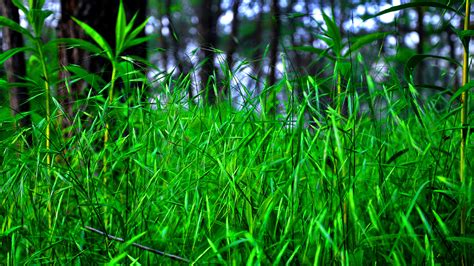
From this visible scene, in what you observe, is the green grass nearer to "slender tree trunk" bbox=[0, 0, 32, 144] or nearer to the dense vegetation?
the dense vegetation

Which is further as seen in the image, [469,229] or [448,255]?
[469,229]

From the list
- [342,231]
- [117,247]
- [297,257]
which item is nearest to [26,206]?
[117,247]

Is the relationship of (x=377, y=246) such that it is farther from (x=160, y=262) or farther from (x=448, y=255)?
(x=160, y=262)

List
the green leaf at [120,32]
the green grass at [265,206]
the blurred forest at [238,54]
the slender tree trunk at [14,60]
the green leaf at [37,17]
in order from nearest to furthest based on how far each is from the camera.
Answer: the green grass at [265,206] < the blurred forest at [238,54] < the green leaf at [37,17] < the green leaf at [120,32] < the slender tree trunk at [14,60]

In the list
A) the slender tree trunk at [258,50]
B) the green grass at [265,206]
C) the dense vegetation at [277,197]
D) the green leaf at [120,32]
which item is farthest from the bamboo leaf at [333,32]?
the green leaf at [120,32]

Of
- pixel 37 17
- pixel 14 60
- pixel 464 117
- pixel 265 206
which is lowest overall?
pixel 265 206

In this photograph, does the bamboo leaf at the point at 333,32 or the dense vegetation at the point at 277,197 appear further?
the bamboo leaf at the point at 333,32

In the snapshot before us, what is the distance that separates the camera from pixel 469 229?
139 centimetres

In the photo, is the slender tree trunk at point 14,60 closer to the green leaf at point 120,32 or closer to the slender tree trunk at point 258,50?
the green leaf at point 120,32

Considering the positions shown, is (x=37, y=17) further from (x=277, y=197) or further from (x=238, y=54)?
(x=277, y=197)

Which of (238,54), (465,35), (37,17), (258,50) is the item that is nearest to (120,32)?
(37,17)

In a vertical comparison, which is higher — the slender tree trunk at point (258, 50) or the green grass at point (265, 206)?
the slender tree trunk at point (258, 50)

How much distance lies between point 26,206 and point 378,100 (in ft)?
3.70

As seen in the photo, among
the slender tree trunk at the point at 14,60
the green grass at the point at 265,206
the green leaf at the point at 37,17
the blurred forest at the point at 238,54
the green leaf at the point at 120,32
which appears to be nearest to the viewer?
the green grass at the point at 265,206
